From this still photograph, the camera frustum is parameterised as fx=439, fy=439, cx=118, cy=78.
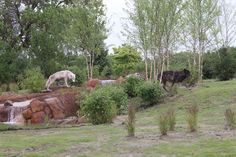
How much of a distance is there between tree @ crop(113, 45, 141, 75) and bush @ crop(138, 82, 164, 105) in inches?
732

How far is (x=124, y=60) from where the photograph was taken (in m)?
40.8

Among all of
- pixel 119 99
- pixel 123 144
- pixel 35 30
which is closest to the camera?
pixel 123 144

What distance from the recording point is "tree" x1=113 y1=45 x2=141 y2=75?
3959 centimetres

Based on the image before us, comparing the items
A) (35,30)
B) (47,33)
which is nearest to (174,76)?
(47,33)

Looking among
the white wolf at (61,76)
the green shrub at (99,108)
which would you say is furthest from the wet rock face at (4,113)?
the green shrub at (99,108)

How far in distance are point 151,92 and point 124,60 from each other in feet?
68.1

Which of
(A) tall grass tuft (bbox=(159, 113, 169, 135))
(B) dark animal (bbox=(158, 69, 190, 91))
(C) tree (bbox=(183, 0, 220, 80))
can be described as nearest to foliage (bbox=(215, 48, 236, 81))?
(C) tree (bbox=(183, 0, 220, 80))

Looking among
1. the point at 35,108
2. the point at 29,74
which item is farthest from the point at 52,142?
the point at 29,74

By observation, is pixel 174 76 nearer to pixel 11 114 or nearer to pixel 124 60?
pixel 11 114

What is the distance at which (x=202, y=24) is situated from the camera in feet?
95.1

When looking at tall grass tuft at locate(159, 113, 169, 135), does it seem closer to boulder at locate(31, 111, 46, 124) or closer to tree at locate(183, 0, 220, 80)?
boulder at locate(31, 111, 46, 124)

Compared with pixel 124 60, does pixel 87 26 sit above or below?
above

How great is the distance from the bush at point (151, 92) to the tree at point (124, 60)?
18.6m

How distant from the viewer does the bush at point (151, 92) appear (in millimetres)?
20156
